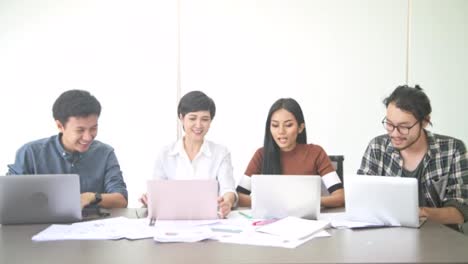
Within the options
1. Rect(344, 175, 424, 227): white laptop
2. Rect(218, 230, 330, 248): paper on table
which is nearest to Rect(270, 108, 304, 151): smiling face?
Rect(344, 175, 424, 227): white laptop

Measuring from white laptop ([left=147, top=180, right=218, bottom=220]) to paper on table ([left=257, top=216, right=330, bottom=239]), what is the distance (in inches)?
10.4

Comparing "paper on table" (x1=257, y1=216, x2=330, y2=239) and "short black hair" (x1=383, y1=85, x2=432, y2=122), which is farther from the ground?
"short black hair" (x1=383, y1=85, x2=432, y2=122)

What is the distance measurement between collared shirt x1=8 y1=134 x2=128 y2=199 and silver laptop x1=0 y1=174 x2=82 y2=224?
0.41 metres

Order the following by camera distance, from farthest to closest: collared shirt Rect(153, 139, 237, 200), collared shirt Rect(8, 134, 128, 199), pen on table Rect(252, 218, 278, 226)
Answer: collared shirt Rect(153, 139, 237, 200) < collared shirt Rect(8, 134, 128, 199) < pen on table Rect(252, 218, 278, 226)

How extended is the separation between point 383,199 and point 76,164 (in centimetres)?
149

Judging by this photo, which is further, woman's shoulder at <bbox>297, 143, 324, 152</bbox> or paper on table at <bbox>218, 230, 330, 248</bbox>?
woman's shoulder at <bbox>297, 143, 324, 152</bbox>

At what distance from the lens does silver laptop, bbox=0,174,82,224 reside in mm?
1773

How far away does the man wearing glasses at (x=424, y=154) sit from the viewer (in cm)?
207

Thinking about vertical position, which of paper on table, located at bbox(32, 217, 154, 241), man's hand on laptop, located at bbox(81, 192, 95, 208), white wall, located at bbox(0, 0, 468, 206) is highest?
white wall, located at bbox(0, 0, 468, 206)

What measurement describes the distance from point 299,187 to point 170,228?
55cm

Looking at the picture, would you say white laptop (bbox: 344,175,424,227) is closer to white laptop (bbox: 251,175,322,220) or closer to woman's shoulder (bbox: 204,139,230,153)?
white laptop (bbox: 251,175,322,220)

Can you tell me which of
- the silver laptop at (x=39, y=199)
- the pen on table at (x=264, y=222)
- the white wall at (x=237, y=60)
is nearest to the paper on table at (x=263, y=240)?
the pen on table at (x=264, y=222)

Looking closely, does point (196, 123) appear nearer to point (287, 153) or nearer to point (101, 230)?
point (287, 153)

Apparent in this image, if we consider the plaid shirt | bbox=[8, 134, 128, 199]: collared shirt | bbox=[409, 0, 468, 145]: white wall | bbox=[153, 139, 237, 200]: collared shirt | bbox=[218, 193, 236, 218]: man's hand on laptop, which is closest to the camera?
bbox=[218, 193, 236, 218]: man's hand on laptop
